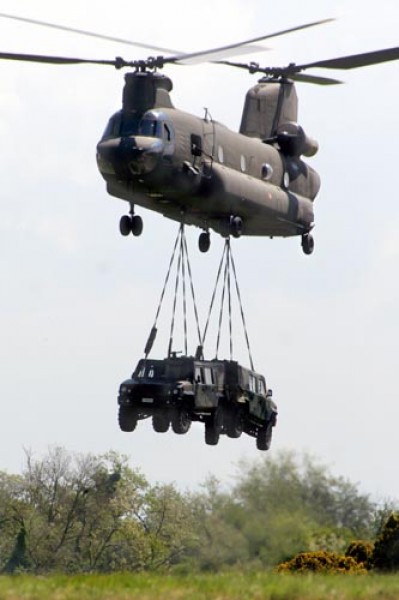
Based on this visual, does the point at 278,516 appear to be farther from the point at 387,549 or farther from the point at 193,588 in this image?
the point at 193,588

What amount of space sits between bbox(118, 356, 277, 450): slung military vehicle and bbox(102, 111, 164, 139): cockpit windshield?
4663 millimetres

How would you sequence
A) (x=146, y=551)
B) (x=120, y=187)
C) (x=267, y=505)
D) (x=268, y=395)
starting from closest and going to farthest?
(x=120, y=187)
(x=268, y=395)
(x=267, y=505)
(x=146, y=551)

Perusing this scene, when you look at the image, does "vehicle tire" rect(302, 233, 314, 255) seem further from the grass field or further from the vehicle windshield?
the grass field

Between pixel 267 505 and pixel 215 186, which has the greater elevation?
pixel 215 186

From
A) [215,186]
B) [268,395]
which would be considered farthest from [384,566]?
[215,186]

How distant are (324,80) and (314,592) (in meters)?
18.3

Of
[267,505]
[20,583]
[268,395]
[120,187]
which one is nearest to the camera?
[20,583]

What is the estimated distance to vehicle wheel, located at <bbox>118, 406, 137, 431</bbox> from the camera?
4425cm

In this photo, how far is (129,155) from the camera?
140 feet

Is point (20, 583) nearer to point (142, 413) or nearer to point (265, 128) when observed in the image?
point (142, 413)

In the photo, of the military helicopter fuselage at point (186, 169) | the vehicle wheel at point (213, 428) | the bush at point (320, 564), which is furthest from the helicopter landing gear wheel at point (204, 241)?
the bush at point (320, 564)

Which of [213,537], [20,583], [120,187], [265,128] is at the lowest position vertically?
[20,583]

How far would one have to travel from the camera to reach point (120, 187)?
43469 mm

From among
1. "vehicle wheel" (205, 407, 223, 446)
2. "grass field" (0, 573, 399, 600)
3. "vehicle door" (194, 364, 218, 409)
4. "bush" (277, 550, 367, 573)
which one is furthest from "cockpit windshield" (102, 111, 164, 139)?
"grass field" (0, 573, 399, 600)
